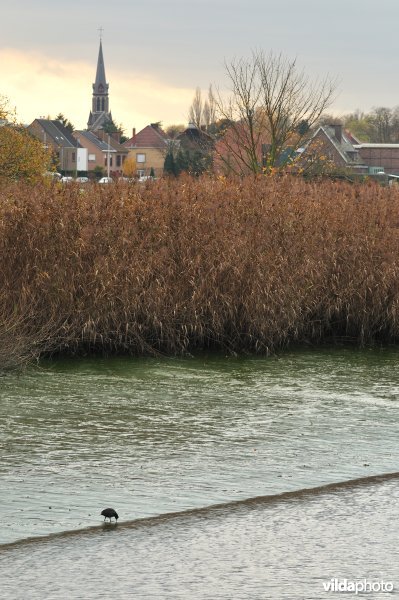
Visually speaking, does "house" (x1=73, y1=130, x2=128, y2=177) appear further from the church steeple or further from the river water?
the river water

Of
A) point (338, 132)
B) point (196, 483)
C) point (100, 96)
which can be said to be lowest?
point (196, 483)

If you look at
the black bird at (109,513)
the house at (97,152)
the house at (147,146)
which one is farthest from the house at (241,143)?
the house at (97,152)

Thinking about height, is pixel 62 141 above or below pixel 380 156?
above

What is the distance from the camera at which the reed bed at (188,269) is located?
464 inches

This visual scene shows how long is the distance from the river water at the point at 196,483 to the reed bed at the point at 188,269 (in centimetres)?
78

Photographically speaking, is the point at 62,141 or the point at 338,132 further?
the point at 62,141

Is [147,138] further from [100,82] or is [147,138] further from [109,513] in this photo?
Result: [109,513]

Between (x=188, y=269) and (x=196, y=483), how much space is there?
581 centimetres

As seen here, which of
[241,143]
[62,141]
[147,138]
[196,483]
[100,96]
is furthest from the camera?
[100,96]

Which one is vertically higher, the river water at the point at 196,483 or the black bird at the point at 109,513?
the black bird at the point at 109,513

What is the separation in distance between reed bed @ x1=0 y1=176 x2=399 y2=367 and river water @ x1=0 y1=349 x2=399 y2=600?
778 mm

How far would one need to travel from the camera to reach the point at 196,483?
21.6ft

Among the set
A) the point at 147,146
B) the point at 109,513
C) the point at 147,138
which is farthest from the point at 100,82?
the point at 109,513

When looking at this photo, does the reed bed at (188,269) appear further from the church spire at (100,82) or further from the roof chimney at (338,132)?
the church spire at (100,82)
